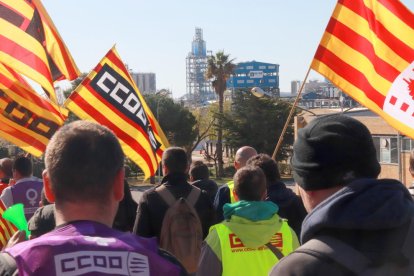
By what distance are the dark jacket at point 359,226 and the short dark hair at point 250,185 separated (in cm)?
227

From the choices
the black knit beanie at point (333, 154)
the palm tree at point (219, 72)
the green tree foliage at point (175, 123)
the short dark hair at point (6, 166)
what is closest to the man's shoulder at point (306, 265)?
the black knit beanie at point (333, 154)

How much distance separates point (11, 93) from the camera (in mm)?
7203

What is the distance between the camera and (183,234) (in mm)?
5027

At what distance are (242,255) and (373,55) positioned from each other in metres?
3.33

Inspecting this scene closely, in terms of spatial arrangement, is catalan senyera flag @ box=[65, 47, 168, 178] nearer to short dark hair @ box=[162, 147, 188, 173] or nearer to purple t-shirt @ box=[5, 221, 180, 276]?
short dark hair @ box=[162, 147, 188, 173]

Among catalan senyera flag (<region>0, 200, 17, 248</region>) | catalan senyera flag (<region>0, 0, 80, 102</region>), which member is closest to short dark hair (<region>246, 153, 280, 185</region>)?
catalan senyera flag (<region>0, 200, 17, 248</region>)

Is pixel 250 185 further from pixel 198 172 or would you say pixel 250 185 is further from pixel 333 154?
pixel 198 172

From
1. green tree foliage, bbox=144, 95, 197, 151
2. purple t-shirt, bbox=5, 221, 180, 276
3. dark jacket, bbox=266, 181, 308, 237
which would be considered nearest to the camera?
purple t-shirt, bbox=5, 221, 180, 276

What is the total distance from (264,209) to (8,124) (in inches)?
147

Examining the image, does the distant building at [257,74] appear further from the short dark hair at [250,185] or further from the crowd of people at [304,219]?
the crowd of people at [304,219]

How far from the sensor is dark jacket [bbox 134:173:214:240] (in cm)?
557

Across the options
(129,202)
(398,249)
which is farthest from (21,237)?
(129,202)

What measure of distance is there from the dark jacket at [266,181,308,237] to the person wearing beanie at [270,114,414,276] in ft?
9.98

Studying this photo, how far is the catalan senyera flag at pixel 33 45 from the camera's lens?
273 inches
